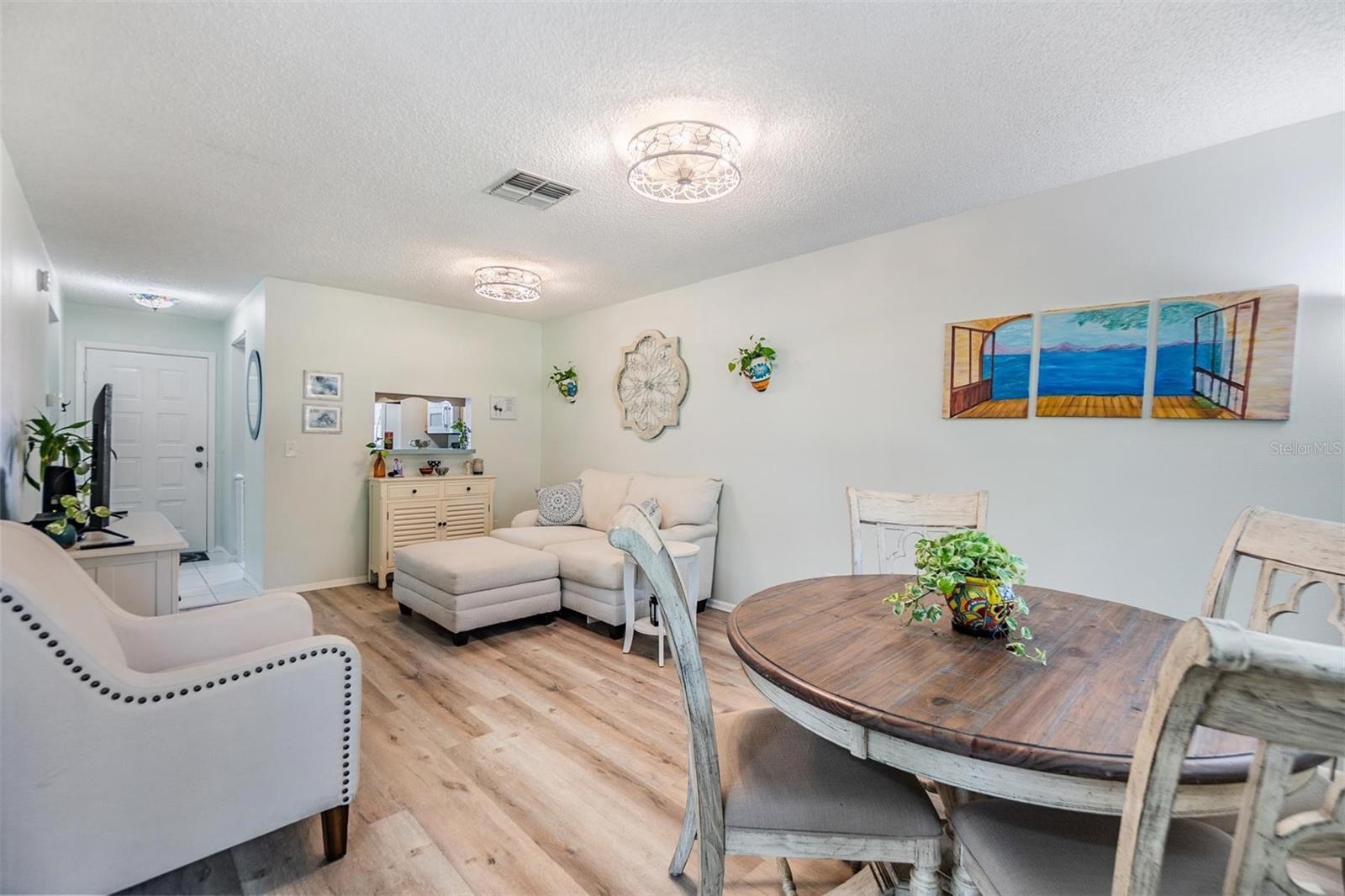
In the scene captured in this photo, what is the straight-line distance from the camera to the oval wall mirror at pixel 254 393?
14.8ft

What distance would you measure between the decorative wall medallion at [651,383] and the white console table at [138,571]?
2.99 metres

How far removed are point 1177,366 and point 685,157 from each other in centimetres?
217

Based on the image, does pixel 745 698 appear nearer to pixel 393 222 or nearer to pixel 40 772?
pixel 40 772

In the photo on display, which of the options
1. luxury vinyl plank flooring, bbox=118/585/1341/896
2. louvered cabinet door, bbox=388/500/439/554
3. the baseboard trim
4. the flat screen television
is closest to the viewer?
luxury vinyl plank flooring, bbox=118/585/1341/896

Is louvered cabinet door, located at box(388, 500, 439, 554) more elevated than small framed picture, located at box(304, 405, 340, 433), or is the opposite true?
small framed picture, located at box(304, 405, 340, 433)

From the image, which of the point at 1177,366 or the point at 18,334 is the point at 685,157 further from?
the point at 18,334

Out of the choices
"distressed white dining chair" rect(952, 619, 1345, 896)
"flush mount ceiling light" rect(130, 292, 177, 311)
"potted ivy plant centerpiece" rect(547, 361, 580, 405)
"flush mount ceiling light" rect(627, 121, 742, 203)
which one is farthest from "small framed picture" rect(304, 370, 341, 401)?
"distressed white dining chair" rect(952, 619, 1345, 896)

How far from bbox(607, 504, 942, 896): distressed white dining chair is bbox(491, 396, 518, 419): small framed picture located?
460cm

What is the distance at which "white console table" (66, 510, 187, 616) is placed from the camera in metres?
2.38

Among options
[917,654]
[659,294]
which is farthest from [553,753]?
[659,294]

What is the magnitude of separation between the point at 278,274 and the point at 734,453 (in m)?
3.60

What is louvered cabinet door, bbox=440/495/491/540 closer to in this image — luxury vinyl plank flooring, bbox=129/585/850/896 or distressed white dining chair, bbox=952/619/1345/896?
luxury vinyl plank flooring, bbox=129/585/850/896

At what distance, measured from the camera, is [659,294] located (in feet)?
15.1

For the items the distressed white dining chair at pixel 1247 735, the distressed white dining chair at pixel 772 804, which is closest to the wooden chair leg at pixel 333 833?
the distressed white dining chair at pixel 772 804
